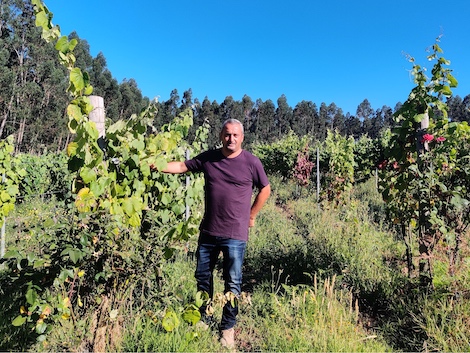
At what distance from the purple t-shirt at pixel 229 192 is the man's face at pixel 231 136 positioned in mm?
97

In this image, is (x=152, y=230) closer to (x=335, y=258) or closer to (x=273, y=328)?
(x=273, y=328)

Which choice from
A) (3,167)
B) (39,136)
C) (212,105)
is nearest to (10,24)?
(39,136)

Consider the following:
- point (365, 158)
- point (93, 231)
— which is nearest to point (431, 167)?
point (93, 231)

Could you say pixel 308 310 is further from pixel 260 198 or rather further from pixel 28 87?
pixel 28 87

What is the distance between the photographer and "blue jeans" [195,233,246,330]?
2.46 m

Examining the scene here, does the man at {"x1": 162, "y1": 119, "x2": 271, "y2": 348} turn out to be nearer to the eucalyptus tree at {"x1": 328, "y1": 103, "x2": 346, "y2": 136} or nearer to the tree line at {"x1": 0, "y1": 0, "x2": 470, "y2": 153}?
the tree line at {"x1": 0, "y1": 0, "x2": 470, "y2": 153}

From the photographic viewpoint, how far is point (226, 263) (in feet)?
8.20

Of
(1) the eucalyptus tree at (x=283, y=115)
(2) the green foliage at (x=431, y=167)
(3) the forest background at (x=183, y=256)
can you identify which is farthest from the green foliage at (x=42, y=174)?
(1) the eucalyptus tree at (x=283, y=115)

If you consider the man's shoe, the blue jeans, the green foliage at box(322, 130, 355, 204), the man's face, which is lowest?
the man's shoe

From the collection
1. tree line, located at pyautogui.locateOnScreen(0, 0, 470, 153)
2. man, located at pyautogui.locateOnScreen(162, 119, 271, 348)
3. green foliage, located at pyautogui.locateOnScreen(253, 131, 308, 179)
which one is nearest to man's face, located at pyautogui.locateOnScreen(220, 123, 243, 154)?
man, located at pyautogui.locateOnScreen(162, 119, 271, 348)

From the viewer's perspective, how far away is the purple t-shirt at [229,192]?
2465 millimetres

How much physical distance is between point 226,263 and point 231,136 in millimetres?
914

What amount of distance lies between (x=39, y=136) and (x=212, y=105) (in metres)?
30.0

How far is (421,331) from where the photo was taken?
2.63 metres
